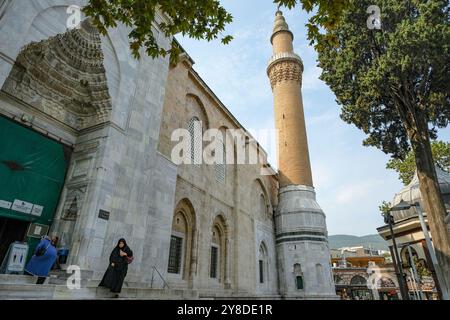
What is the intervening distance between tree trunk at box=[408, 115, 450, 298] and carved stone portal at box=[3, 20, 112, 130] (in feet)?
36.1

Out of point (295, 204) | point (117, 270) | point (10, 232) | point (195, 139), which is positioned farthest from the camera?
point (295, 204)

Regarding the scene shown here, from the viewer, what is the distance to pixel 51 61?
785cm

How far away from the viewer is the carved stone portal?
291 inches

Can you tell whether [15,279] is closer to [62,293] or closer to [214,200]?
[62,293]

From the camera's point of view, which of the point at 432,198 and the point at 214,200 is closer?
the point at 432,198

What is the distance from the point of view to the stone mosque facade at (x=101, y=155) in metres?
7.11

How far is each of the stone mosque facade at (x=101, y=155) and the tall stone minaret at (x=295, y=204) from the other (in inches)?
281

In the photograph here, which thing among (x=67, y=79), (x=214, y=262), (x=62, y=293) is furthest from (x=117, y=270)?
(x=214, y=262)

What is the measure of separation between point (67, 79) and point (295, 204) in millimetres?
17876

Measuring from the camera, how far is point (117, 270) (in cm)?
620

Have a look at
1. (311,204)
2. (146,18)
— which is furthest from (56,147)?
(311,204)

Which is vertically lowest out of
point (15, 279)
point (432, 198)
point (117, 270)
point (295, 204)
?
point (15, 279)

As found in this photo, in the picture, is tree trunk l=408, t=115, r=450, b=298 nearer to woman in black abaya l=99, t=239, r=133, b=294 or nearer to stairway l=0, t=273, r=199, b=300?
stairway l=0, t=273, r=199, b=300

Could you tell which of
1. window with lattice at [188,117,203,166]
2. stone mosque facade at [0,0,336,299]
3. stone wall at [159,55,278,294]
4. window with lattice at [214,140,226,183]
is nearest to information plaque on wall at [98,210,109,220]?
stone mosque facade at [0,0,336,299]
